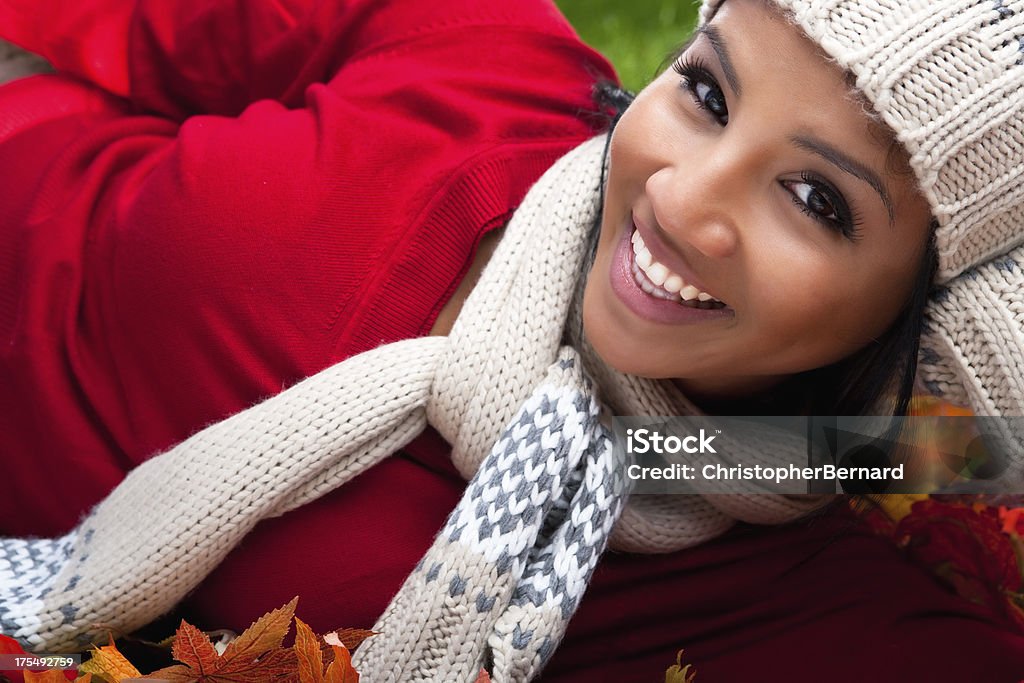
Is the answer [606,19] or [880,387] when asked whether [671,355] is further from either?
[606,19]

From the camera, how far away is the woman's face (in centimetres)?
101

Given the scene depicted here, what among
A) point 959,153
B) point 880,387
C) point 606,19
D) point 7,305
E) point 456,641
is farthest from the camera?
point 606,19

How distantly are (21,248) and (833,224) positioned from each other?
103cm

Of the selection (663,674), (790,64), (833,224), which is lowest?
(663,674)

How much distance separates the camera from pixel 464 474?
49.3 inches

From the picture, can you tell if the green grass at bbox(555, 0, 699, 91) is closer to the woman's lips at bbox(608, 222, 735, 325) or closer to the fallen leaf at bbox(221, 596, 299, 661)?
the woman's lips at bbox(608, 222, 735, 325)

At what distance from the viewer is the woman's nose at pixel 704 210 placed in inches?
41.2

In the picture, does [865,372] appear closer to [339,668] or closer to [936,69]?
[936,69]

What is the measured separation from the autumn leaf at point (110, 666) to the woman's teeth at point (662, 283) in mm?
699

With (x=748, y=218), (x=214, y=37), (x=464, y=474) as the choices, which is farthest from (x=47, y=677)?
(x=214, y=37)

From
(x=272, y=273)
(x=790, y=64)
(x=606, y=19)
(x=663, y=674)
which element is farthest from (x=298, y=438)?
(x=606, y=19)

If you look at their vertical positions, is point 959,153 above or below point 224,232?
above

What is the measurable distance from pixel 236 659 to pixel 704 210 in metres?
0.67

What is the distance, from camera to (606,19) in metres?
2.86
